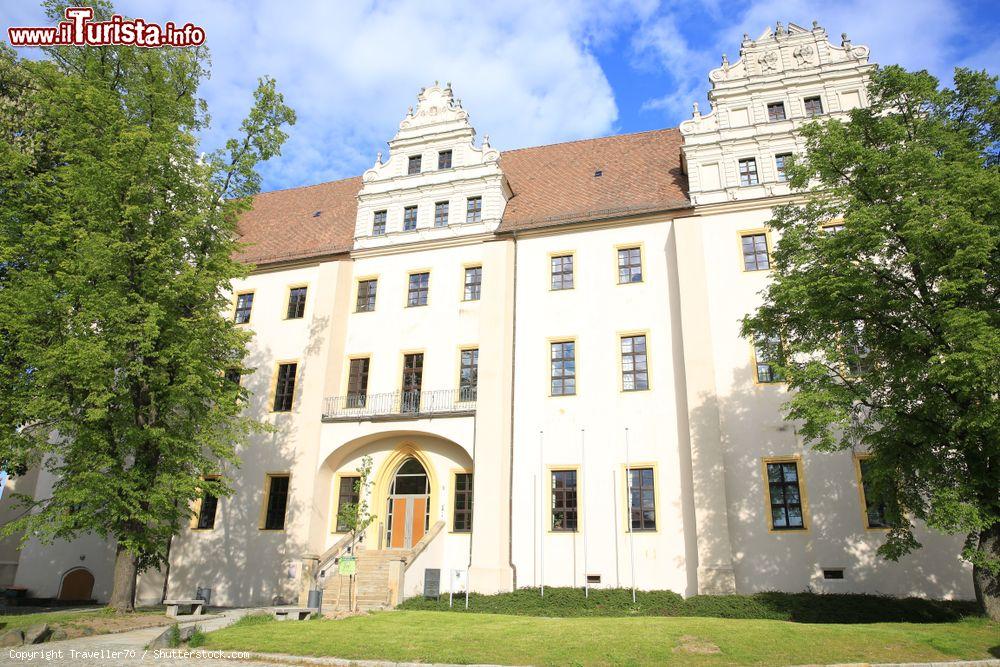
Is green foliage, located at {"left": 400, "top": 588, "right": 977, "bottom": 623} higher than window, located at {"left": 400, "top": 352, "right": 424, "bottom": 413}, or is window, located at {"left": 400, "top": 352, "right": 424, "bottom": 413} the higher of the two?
window, located at {"left": 400, "top": 352, "right": 424, "bottom": 413}

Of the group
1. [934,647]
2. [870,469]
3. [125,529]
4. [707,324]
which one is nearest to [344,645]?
[125,529]

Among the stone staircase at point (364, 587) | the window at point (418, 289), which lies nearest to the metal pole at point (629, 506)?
the stone staircase at point (364, 587)

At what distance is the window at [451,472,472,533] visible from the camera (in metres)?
20.1

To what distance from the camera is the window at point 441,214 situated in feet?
78.2

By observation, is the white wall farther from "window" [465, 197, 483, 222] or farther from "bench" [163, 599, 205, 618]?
"bench" [163, 599, 205, 618]

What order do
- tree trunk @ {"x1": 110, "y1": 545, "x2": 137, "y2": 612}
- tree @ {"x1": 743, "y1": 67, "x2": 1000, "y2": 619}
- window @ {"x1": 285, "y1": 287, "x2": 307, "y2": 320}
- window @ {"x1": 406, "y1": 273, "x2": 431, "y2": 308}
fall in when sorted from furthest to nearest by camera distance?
window @ {"x1": 285, "y1": 287, "x2": 307, "y2": 320}
window @ {"x1": 406, "y1": 273, "x2": 431, "y2": 308}
tree trunk @ {"x1": 110, "y1": 545, "x2": 137, "y2": 612}
tree @ {"x1": 743, "y1": 67, "x2": 1000, "y2": 619}

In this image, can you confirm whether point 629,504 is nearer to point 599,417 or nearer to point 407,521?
point 599,417

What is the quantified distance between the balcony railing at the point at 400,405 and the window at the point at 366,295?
3142mm

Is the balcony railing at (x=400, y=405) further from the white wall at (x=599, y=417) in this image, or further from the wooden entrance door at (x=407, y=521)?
the wooden entrance door at (x=407, y=521)

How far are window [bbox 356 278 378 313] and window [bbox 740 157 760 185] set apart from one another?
41.4 ft

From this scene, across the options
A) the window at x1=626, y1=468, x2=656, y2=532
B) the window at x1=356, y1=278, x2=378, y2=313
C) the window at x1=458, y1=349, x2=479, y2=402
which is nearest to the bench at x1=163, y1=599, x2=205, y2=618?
the window at x1=458, y1=349, x2=479, y2=402

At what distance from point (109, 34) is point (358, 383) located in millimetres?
12257

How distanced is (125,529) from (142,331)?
15.5 ft

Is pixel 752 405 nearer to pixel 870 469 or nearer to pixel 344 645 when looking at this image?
pixel 870 469
